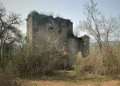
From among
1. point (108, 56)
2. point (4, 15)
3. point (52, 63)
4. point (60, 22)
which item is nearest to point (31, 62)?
point (52, 63)

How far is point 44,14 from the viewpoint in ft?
60.0

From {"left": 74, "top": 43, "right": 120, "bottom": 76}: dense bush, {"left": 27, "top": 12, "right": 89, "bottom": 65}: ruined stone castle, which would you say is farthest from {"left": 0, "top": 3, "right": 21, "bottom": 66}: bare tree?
{"left": 74, "top": 43, "right": 120, "bottom": 76}: dense bush

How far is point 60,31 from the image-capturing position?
18.8 meters

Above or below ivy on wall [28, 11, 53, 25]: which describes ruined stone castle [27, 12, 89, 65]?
below

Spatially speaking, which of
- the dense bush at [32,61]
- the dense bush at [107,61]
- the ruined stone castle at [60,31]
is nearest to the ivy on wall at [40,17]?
the ruined stone castle at [60,31]

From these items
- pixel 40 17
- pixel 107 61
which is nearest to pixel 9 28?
pixel 40 17

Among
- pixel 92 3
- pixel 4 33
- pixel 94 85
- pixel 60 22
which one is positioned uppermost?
pixel 92 3

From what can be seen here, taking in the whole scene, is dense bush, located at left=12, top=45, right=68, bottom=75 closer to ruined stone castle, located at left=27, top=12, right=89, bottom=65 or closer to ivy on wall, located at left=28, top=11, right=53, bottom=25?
ruined stone castle, located at left=27, top=12, right=89, bottom=65

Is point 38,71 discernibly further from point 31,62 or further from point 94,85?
point 94,85

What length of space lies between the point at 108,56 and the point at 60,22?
1074cm

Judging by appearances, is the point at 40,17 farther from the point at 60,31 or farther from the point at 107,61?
the point at 107,61

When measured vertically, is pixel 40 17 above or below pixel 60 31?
above

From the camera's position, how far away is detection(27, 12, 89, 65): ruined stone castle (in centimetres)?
1752

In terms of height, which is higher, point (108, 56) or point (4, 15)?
point (4, 15)
